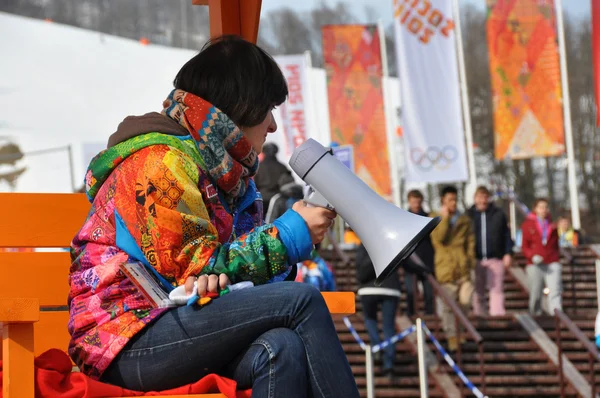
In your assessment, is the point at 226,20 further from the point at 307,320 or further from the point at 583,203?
the point at 583,203

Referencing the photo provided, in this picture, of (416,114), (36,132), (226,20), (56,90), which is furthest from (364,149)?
(226,20)

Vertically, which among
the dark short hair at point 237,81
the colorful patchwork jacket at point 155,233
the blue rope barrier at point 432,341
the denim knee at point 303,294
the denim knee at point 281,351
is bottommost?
the blue rope barrier at point 432,341

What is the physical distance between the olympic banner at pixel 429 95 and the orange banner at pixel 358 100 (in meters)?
2.28

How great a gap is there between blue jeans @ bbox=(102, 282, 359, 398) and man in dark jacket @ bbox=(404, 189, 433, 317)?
872 cm

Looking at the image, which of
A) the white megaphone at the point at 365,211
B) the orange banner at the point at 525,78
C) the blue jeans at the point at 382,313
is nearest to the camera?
the white megaphone at the point at 365,211

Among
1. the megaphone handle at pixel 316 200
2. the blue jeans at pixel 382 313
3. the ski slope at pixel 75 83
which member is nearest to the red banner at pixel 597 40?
the megaphone handle at pixel 316 200

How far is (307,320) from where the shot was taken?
2.81 metres

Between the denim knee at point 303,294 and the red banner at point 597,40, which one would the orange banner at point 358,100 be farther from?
the denim knee at point 303,294

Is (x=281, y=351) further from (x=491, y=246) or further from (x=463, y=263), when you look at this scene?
(x=491, y=246)

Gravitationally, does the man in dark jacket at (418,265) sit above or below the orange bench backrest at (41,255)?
below

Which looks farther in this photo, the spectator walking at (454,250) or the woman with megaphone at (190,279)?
the spectator walking at (454,250)

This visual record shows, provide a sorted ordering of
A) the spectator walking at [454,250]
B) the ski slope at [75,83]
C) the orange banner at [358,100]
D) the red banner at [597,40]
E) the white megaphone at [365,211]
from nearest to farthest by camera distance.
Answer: the white megaphone at [365,211]
the red banner at [597,40]
the spectator walking at [454,250]
the orange banner at [358,100]
the ski slope at [75,83]

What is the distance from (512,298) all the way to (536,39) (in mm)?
6315

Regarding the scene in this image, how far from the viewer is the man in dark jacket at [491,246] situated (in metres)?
13.5
